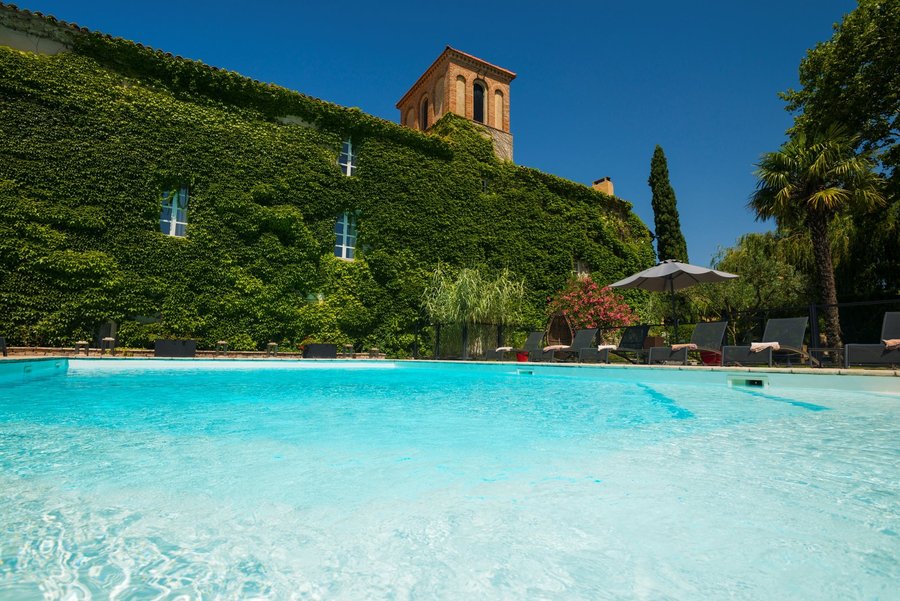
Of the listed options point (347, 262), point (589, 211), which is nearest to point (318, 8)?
point (347, 262)

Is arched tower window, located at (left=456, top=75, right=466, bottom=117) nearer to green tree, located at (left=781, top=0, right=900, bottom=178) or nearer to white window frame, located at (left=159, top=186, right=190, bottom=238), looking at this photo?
white window frame, located at (left=159, top=186, right=190, bottom=238)

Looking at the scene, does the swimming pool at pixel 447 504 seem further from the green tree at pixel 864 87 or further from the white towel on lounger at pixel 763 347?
the green tree at pixel 864 87

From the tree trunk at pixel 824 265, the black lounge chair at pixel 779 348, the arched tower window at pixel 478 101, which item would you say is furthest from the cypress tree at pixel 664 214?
the black lounge chair at pixel 779 348

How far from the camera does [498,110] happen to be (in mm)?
18891

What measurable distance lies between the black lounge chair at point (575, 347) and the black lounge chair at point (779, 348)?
Answer: 3322mm

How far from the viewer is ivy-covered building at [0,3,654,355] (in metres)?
9.86

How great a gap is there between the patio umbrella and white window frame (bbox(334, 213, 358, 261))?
7.32 metres

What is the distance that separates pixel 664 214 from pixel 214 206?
701 inches

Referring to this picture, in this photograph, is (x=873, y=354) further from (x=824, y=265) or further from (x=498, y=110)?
(x=498, y=110)


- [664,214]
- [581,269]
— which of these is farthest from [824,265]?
[664,214]

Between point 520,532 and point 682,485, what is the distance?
3.02ft

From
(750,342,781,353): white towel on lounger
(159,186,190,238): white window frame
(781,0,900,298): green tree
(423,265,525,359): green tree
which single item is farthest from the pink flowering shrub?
(159,186,190,238): white window frame

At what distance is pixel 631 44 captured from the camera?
43.2 ft

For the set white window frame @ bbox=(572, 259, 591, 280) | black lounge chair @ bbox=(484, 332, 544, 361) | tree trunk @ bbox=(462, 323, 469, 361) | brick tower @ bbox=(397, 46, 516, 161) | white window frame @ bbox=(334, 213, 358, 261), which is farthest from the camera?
brick tower @ bbox=(397, 46, 516, 161)
